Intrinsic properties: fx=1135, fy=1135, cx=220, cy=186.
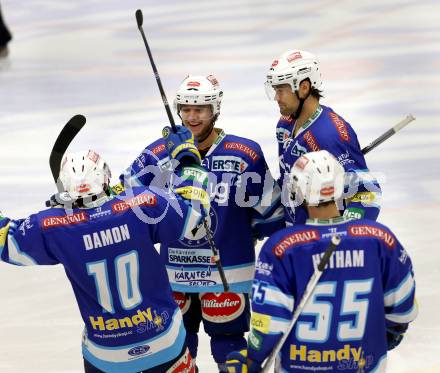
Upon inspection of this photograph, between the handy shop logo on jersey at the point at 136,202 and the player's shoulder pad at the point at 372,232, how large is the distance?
37.5 inches

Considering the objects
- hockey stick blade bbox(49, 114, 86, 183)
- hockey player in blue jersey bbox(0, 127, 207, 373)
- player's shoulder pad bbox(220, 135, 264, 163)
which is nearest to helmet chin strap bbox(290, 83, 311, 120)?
player's shoulder pad bbox(220, 135, 264, 163)

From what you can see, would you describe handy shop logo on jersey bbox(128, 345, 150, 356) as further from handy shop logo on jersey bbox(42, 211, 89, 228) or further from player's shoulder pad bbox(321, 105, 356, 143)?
player's shoulder pad bbox(321, 105, 356, 143)

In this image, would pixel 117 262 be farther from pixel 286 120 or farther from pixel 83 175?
pixel 286 120

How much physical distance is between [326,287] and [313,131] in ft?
4.97

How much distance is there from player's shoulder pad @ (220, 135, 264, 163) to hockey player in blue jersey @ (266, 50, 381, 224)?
0.54 feet

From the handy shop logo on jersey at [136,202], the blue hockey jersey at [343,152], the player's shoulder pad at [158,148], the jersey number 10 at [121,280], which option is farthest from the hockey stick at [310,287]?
the player's shoulder pad at [158,148]

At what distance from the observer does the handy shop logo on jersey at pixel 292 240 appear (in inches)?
169

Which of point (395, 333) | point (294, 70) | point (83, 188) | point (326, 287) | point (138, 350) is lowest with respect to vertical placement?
point (138, 350)

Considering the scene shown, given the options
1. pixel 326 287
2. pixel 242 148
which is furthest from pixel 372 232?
pixel 242 148

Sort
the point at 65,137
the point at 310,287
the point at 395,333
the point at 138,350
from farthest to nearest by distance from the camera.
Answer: the point at 65,137
the point at 138,350
the point at 395,333
the point at 310,287

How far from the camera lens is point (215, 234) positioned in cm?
589

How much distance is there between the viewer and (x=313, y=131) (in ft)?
18.6

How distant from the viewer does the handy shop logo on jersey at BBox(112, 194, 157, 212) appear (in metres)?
4.79

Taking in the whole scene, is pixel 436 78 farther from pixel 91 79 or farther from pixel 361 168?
pixel 361 168
